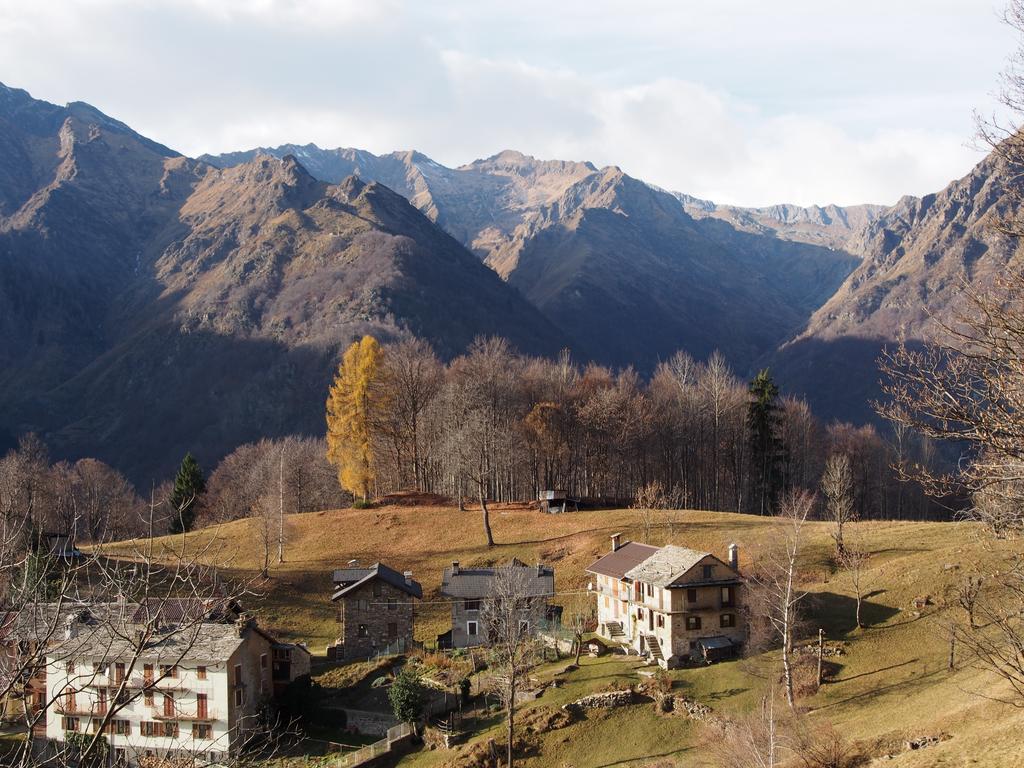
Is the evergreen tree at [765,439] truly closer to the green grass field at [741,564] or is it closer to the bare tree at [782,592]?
the green grass field at [741,564]

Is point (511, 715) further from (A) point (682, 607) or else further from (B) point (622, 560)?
(B) point (622, 560)

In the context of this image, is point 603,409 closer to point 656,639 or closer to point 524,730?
point 656,639

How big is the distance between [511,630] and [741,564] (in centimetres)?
2439

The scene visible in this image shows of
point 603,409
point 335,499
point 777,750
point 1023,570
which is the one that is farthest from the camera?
point 335,499

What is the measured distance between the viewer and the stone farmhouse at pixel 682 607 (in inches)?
2132

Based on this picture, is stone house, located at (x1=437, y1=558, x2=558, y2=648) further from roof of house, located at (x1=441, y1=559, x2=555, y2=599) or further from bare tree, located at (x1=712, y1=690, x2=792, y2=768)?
bare tree, located at (x1=712, y1=690, x2=792, y2=768)

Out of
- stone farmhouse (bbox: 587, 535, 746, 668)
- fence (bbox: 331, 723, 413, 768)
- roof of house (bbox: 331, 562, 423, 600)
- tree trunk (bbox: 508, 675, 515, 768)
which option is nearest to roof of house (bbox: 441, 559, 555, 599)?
roof of house (bbox: 331, 562, 423, 600)

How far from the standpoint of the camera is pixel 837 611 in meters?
54.2

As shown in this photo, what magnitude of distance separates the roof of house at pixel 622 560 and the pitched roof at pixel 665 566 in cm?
104

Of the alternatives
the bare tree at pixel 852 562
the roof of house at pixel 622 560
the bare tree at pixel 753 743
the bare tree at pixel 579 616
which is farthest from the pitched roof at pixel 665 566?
the bare tree at pixel 753 743

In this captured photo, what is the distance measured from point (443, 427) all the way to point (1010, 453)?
8787cm

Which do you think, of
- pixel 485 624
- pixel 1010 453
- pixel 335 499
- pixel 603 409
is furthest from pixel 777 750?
pixel 335 499

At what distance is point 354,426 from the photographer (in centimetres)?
9612

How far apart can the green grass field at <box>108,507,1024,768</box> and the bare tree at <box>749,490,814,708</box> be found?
182 cm
